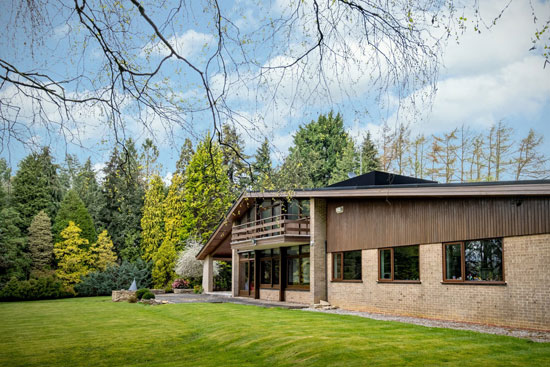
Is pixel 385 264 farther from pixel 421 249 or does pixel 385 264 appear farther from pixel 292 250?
pixel 292 250

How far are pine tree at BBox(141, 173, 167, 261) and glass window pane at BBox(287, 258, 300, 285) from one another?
1689cm

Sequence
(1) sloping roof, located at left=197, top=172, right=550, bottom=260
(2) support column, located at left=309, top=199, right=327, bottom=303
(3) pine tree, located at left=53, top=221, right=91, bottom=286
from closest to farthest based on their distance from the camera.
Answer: (1) sloping roof, located at left=197, top=172, right=550, bottom=260 < (2) support column, located at left=309, top=199, right=327, bottom=303 < (3) pine tree, located at left=53, top=221, right=91, bottom=286

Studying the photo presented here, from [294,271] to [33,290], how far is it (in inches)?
711

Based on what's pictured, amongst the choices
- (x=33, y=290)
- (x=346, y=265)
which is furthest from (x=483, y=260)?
(x=33, y=290)

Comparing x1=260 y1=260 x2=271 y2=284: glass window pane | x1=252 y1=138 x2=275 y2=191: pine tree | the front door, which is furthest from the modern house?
the front door

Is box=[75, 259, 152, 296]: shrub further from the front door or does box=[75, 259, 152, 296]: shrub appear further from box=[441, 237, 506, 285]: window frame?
box=[441, 237, 506, 285]: window frame

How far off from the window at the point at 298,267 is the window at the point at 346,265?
194 cm

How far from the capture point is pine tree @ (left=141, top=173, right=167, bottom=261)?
3888 cm

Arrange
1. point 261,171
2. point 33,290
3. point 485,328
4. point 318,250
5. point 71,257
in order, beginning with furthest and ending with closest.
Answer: point 71,257
point 33,290
point 318,250
point 485,328
point 261,171

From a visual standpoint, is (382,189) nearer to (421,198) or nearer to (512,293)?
(421,198)

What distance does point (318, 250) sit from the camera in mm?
21375

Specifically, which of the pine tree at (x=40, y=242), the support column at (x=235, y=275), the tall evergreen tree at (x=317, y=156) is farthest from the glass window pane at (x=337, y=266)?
the pine tree at (x=40, y=242)

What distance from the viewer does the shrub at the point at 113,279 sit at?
34219mm

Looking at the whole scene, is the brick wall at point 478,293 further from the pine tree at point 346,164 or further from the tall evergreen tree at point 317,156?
the tall evergreen tree at point 317,156
